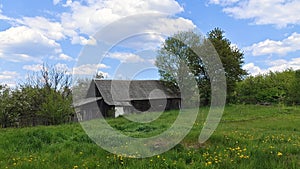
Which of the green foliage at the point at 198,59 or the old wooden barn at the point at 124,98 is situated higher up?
the green foliage at the point at 198,59

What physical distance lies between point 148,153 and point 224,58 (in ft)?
101

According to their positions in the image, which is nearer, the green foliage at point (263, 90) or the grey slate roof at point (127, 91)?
the grey slate roof at point (127, 91)

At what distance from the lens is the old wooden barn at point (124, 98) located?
30.3m

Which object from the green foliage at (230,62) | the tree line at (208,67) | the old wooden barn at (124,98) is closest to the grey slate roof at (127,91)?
the old wooden barn at (124,98)

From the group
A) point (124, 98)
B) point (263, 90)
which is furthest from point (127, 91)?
point (263, 90)

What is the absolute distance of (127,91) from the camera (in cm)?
3584

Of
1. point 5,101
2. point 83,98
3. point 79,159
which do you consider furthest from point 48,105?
point 79,159

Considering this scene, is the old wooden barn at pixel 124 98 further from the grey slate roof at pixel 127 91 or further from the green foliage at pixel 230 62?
the green foliage at pixel 230 62

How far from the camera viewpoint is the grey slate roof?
32188 mm

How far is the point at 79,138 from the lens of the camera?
10062 millimetres

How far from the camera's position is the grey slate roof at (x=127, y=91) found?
32.2 meters

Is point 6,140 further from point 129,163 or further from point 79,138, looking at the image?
point 129,163

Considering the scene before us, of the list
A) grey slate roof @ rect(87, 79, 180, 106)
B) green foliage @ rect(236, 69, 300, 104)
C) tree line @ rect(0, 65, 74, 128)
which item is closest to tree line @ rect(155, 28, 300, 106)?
green foliage @ rect(236, 69, 300, 104)

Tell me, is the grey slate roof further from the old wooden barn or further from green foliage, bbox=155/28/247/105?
green foliage, bbox=155/28/247/105
